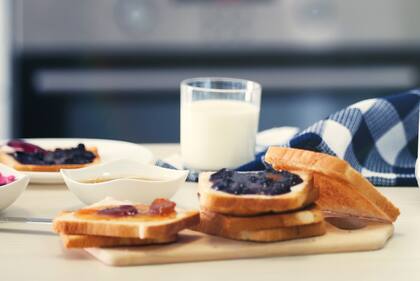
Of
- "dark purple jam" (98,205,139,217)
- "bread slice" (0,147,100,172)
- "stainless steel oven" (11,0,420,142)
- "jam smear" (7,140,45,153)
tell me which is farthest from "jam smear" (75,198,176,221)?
"stainless steel oven" (11,0,420,142)

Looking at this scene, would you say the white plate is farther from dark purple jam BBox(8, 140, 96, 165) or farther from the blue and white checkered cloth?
the blue and white checkered cloth

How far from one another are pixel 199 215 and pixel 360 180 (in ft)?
0.78

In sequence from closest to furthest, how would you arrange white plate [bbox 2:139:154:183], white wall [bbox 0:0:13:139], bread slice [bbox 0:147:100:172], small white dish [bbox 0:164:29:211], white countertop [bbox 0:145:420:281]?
A: white countertop [bbox 0:145:420:281], small white dish [bbox 0:164:29:211], bread slice [bbox 0:147:100:172], white plate [bbox 2:139:154:183], white wall [bbox 0:0:13:139]

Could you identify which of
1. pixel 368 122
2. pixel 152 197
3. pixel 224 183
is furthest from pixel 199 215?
pixel 368 122

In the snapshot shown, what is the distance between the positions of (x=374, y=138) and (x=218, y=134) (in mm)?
286

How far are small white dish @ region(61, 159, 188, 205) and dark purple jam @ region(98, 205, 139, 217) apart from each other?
148mm

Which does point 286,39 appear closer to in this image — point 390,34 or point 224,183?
point 390,34

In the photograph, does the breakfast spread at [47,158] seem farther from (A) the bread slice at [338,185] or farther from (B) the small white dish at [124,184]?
(A) the bread slice at [338,185]

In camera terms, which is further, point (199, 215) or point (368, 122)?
point (368, 122)

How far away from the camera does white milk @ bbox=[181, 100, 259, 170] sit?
1.79 metres

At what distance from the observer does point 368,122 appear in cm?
181

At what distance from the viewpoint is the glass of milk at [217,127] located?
179 cm

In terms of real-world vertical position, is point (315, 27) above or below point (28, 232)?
above

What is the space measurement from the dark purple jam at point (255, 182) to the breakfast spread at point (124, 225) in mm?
66
